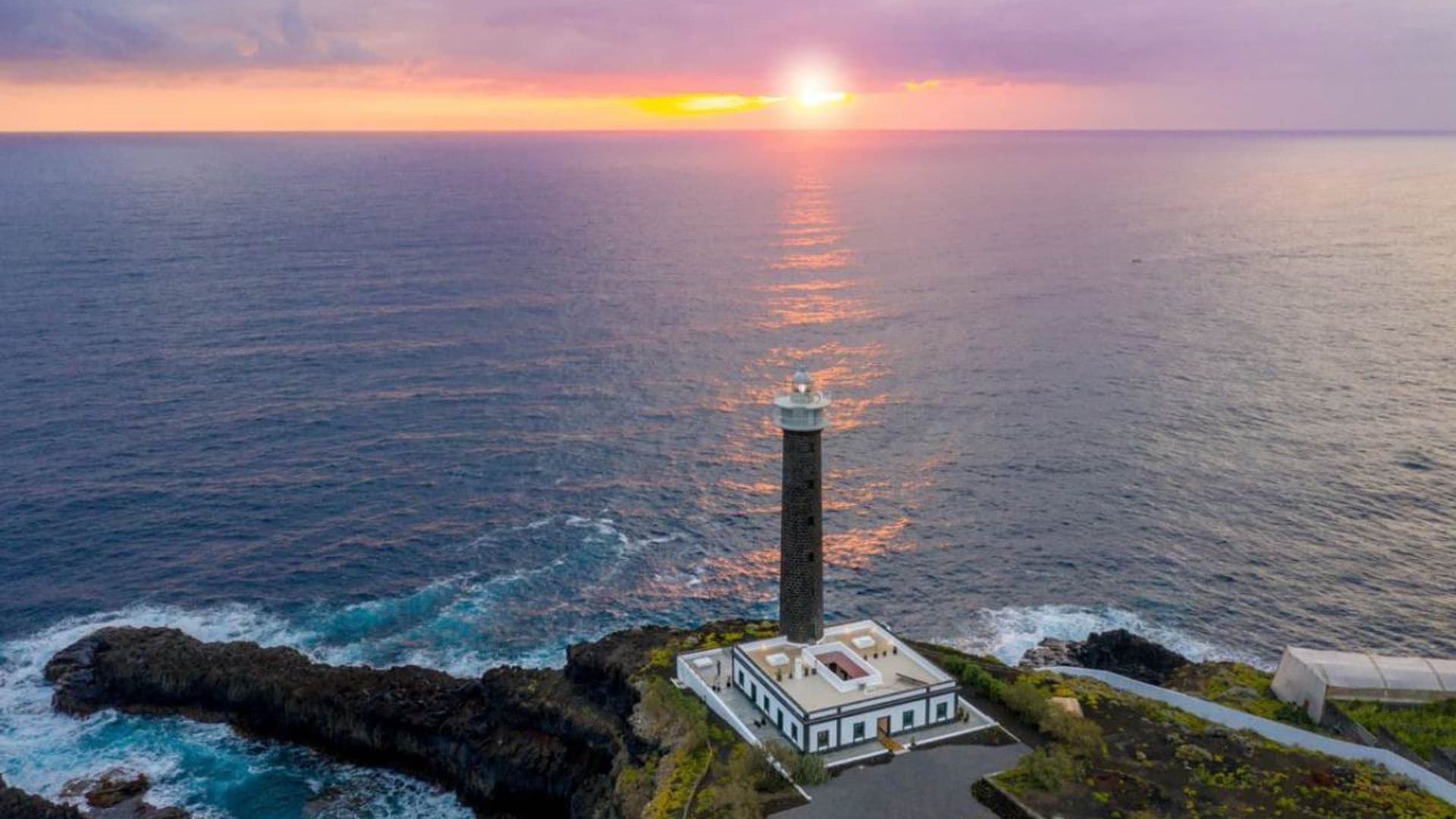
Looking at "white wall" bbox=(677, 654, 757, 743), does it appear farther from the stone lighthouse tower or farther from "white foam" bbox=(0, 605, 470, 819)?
"white foam" bbox=(0, 605, 470, 819)

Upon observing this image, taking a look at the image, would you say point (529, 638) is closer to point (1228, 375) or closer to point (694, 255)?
point (1228, 375)

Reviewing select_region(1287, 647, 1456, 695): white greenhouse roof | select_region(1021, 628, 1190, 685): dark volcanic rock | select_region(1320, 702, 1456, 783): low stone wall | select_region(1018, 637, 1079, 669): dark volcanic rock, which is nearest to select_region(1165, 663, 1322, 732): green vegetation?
select_region(1320, 702, 1456, 783): low stone wall

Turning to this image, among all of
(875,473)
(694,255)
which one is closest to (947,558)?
(875,473)

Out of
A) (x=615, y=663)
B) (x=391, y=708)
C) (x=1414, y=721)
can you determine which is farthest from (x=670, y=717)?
(x=1414, y=721)

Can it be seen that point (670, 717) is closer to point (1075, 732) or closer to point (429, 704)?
point (429, 704)

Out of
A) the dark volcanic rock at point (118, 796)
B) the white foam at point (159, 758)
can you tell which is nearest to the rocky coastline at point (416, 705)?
the white foam at point (159, 758)

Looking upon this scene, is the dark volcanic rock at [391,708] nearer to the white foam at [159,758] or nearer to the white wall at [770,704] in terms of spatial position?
the white foam at [159,758]
